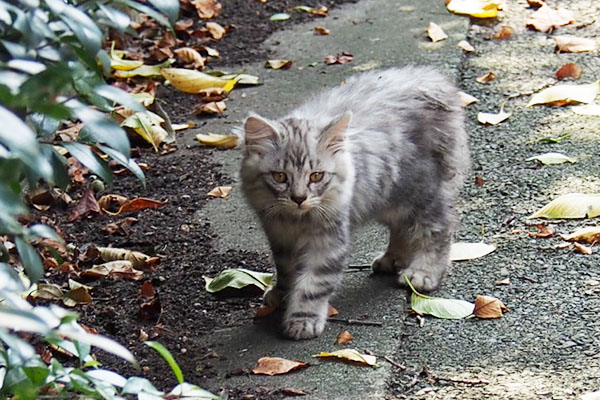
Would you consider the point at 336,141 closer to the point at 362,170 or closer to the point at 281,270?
the point at 362,170

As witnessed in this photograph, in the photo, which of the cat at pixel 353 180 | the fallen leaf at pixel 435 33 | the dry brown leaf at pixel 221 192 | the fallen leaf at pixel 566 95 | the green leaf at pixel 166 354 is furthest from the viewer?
the fallen leaf at pixel 435 33

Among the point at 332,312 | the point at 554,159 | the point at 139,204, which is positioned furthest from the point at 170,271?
the point at 554,159

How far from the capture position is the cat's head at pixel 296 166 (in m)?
4.41

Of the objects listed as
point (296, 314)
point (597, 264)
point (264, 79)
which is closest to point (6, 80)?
point (296, 314)

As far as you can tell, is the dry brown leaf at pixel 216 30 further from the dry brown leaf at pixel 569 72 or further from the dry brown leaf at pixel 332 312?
the dry brown leaf at pixel 332 312

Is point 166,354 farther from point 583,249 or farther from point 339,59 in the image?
point 339,59

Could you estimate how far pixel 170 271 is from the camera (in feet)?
16.3

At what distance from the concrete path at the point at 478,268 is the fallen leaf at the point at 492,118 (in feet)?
0.15

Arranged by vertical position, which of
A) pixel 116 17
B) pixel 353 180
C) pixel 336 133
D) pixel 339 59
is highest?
pixel 116 17

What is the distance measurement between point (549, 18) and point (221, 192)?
3279mm

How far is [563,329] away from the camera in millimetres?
4227

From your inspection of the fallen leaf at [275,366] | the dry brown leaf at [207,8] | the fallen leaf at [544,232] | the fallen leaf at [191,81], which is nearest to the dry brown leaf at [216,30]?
the dry brown leaf at [207,8]

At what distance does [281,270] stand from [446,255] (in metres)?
0.78

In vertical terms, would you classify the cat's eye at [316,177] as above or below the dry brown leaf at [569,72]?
above
